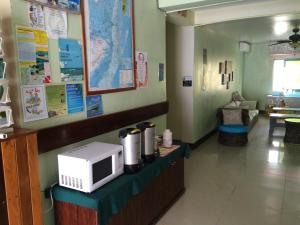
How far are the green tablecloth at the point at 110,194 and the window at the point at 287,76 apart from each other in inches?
327

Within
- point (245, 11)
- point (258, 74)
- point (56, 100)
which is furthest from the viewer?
point (258, 74)

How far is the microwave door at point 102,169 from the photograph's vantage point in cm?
186

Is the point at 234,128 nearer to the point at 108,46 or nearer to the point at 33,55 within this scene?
the point at 108,46

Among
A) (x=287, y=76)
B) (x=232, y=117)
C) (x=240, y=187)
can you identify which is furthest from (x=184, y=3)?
(x=287, y=76)

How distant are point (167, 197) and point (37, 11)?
2.21 m

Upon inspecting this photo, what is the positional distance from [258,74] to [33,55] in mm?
8967

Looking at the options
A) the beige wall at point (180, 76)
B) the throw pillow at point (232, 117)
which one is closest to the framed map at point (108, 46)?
the beige wall at point (180, 76)

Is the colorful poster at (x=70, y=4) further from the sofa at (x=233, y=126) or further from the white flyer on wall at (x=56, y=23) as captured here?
the sofa at (x=233, y=126)

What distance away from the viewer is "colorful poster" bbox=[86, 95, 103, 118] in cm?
234

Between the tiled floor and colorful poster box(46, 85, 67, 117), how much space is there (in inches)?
Answer: 61.5

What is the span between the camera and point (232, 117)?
18.8 feet

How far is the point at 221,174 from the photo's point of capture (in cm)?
393

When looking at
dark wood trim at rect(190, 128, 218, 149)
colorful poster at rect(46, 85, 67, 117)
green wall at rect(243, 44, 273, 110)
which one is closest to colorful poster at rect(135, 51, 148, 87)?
colorful poster at rect(46, 85, 67, 117)

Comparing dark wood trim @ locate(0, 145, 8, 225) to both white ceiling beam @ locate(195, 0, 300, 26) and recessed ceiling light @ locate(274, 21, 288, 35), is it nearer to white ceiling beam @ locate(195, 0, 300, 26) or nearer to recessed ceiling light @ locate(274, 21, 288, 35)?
white ceiling beam @ locate(195, 0, 300, 26)
